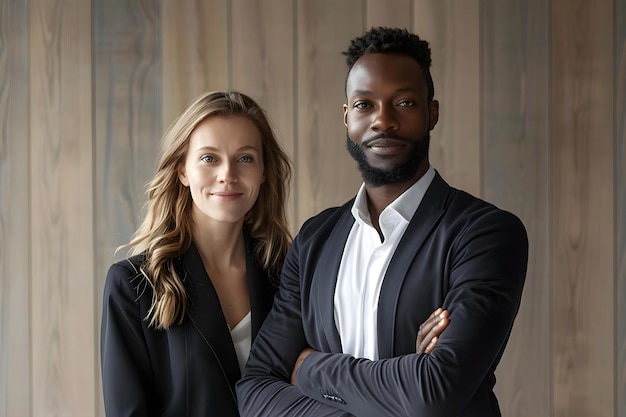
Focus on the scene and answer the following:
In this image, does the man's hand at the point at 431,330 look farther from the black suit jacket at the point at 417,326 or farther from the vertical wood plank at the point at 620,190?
the vertical wood plank at the point at 620,190

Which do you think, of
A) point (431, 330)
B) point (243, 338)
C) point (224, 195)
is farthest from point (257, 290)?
point (431, 330)

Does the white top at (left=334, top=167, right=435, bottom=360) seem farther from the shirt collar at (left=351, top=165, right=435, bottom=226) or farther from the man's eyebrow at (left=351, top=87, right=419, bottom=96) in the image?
the man's eyebrow at (left=351, top=87, right=419, bottom=96)

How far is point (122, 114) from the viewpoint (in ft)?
8.87

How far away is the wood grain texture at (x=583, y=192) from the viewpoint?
8.73 ft

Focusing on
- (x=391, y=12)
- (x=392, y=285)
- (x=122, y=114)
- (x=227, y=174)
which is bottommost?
(x=392, y=285)

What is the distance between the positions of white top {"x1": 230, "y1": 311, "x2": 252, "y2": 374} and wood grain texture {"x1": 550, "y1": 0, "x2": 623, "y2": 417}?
131cm

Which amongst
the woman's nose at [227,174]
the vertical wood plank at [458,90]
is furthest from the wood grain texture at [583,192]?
the woman's nose at [227,174]

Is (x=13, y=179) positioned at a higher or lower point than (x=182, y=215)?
higher

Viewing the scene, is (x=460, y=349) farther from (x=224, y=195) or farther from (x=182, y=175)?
(x=182, y=175)

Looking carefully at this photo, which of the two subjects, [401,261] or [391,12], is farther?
[391,12]

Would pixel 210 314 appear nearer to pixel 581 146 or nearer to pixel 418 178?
pixel 418 178

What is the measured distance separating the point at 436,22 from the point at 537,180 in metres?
0.70

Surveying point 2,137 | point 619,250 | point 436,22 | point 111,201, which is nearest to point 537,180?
point 619,250

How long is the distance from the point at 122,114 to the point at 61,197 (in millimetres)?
386
